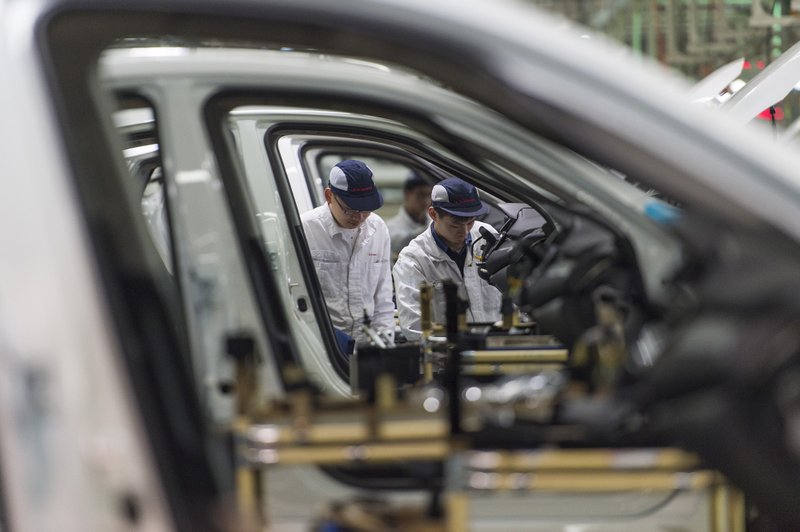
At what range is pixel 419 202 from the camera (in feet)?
32.7

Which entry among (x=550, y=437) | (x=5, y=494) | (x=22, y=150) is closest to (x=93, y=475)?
(x=5, y=494)

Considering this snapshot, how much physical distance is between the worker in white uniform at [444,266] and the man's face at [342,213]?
1.11ft

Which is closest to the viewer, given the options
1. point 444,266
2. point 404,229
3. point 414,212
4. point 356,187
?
point 356,187

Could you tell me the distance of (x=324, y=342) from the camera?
4.59 metres

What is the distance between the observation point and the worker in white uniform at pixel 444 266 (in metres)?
6.23

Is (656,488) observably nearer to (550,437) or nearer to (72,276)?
(550,437)

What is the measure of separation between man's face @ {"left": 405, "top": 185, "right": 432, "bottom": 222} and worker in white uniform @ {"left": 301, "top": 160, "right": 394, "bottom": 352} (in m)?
3.35

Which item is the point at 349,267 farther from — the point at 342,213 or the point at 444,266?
the point at 444,266

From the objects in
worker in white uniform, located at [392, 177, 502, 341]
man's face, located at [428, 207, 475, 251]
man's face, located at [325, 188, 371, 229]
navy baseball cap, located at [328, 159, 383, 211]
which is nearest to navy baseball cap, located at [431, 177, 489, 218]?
worker in white uniform, located at [392, 177, 502, 341]

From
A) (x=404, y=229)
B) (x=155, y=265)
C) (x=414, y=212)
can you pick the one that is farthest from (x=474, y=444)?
(x=404, y=229)

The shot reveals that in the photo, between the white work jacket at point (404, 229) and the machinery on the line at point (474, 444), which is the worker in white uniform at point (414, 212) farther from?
the machinery on the line at point (474, 444)

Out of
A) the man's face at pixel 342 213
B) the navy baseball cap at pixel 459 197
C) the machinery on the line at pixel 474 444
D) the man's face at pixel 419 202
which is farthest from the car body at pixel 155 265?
the man's face at pixel 419 202

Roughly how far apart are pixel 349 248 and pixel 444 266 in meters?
0.53

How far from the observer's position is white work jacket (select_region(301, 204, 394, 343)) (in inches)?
245
